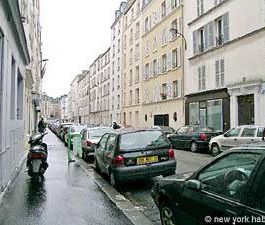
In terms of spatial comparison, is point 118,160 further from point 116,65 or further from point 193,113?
point 116,65

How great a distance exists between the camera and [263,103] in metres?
21.7


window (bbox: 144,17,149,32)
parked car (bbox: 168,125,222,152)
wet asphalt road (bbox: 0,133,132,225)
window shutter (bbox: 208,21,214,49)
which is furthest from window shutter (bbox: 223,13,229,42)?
window (bbox: 144,17,149,32)

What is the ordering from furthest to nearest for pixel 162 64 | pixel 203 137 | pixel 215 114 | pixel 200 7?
pixel 162 64
pixel 200 7
pixel 215 114
pixel 203 137

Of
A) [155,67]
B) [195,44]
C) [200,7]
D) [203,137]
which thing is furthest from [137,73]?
[203,137]

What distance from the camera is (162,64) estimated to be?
38969 millimetres

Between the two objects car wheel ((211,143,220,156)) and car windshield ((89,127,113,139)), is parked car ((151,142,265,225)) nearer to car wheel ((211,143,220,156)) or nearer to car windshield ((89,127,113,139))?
car windshield ((89,127,113,139))

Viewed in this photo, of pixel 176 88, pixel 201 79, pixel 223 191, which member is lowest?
pixel 223 191

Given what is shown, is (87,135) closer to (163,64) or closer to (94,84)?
(163,64)

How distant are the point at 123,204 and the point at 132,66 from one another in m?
44.8

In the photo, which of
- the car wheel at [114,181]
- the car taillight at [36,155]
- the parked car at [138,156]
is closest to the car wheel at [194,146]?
the parked car at [138,156]

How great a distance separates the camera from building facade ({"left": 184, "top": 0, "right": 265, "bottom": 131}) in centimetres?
2234

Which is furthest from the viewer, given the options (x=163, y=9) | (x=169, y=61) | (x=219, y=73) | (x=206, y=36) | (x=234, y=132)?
(x=163, y=9)

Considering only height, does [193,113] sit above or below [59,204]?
above

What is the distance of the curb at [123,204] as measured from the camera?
685cm
